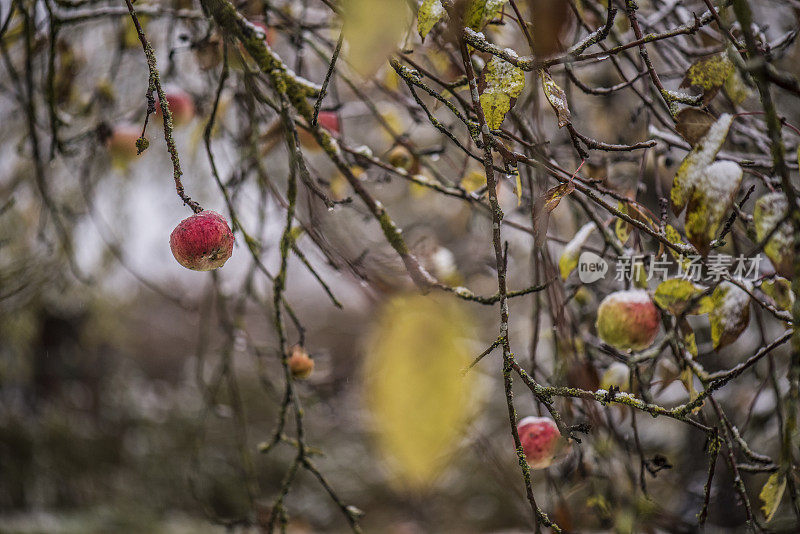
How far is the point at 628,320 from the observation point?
2.72 ft

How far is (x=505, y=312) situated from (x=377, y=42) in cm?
27

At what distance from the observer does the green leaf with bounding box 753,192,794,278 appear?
0.50 m

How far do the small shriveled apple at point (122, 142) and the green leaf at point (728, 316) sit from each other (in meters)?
1.19

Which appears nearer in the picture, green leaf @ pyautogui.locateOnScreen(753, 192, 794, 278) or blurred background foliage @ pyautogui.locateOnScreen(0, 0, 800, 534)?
green leaf @ pyautogui.locateOnScreen(753, 192, 794, 278)

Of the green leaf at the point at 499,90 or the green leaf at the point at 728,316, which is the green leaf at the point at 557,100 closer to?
the green leaf at the point at 499,90

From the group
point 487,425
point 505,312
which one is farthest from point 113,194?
point 505,312

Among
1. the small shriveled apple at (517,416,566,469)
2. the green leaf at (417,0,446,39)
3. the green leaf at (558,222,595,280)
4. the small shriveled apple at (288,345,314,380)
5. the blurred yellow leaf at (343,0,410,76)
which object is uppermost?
the green leaf at (417,0,446,39)

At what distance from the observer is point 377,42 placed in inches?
17.1

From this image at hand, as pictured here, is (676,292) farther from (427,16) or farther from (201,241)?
(201,241)

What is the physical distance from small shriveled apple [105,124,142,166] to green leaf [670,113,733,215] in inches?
46.0

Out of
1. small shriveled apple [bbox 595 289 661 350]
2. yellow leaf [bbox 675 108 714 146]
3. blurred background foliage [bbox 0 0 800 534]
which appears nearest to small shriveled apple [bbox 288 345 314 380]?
blurred background foliage [bbox 0 0 800 534]

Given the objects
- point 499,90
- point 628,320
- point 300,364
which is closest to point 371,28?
point 499,90

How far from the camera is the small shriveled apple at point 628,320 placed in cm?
83

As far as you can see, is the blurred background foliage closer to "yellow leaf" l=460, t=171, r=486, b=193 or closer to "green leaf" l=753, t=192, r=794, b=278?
"yellow leaf" l=460, t=171, r=486, b=193
